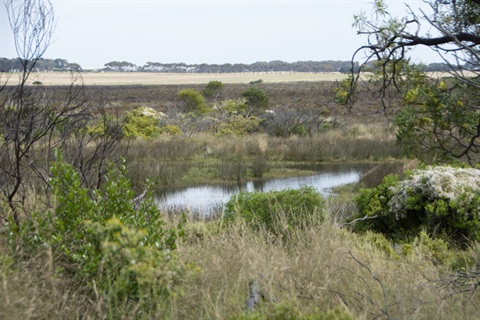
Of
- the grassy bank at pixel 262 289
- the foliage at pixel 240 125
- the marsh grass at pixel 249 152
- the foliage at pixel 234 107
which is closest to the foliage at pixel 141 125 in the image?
the marsh grass at pixel 249 152

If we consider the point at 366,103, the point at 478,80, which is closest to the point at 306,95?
the point at 366,103

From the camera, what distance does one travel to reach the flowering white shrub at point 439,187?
970 centimetres

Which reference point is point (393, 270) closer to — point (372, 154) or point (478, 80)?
point (478, 80)

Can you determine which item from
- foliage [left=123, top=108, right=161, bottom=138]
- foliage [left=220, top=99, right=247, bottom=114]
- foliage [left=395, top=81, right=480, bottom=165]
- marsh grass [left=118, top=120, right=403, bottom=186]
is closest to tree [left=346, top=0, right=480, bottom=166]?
foliage [left=395, top=81, right=480, bottom=165]

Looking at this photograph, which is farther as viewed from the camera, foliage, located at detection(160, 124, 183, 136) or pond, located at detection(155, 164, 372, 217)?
foliage, located at detection(160, 124, 183, 136)

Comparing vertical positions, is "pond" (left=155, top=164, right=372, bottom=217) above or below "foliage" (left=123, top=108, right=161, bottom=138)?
below

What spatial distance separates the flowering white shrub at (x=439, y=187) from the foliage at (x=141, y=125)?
59.1 ft

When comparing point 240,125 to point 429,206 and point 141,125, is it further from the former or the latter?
point 429,206

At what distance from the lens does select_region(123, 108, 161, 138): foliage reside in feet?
90.0

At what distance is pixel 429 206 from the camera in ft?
31.4

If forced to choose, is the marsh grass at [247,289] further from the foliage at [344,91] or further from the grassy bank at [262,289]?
the foliage at [344,91]

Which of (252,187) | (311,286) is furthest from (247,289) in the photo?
(252,187)

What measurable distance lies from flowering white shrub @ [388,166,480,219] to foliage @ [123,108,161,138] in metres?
18.0

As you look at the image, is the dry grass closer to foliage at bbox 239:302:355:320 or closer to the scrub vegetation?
the scrub vegetation
